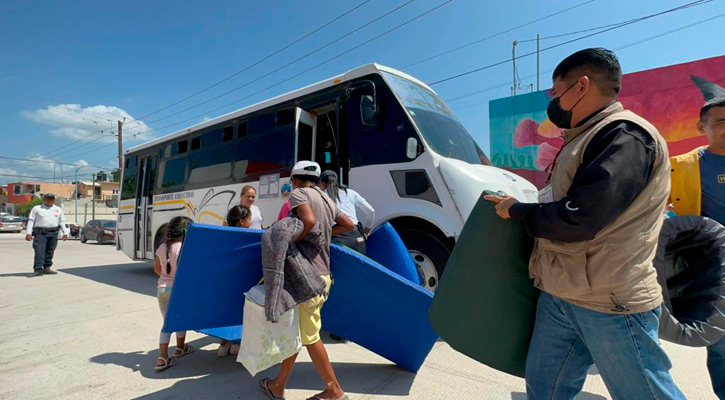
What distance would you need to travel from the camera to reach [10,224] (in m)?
34.7

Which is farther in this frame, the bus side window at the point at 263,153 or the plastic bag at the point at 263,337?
the bus side window at the point at 263,153

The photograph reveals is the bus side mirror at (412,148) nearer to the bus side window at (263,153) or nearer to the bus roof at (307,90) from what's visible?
the bus roof at (307,90)

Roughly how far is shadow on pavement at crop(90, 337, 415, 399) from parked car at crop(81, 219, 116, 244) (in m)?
22.2

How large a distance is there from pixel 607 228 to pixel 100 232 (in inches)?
1051

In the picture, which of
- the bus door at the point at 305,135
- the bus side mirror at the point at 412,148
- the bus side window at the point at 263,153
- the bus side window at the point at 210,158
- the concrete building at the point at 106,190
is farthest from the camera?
the concrete building at the point at 106,190

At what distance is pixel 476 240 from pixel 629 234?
59cm

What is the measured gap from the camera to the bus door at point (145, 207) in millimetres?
8930

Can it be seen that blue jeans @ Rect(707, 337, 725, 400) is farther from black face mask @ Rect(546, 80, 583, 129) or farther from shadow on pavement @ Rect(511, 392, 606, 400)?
black face mask @ Rect(546, 80, 583, 129)

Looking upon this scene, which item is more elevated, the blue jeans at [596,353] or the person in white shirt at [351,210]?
the person in white shirt at [351,210]

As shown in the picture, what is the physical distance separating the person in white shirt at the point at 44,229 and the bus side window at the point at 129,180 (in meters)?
1.45

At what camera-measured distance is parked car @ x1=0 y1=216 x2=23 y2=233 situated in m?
34.2

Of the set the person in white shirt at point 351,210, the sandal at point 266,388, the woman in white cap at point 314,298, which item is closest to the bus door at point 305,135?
the person in white shirt at point 351,210

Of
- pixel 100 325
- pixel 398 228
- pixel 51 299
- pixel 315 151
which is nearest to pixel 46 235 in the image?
pixel 51 299

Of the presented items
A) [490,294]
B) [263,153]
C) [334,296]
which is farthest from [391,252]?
[263,153]
